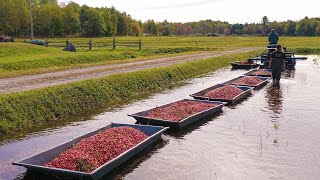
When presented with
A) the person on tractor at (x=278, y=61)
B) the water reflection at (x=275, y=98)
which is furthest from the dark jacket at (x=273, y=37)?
the water reflection at (x=275, y=98)

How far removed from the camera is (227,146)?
14.2 m

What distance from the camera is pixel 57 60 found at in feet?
119

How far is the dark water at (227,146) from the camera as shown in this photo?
38.9ft

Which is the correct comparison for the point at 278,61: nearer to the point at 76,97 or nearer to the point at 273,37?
the point at 273,37

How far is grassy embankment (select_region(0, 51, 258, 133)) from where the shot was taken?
16.5 metres

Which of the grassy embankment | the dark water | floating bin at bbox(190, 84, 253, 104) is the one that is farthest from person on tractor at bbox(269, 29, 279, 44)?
the dark water

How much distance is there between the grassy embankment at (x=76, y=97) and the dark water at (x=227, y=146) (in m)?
1.30

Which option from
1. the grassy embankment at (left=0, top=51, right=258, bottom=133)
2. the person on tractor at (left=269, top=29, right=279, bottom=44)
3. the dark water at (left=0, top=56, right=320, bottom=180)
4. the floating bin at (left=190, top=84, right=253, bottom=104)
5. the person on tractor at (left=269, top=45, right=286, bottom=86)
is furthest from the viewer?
the person on tractor at (left=269, top=29, right=279, bottom=44)

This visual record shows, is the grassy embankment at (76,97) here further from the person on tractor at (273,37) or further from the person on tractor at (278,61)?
the person on tractor at (273,37)

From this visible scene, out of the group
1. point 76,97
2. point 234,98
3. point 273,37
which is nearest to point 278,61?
point 234,98

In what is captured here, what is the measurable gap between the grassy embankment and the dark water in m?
1.30

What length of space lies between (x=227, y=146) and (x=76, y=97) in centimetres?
893

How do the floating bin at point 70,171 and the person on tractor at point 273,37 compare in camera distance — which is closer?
the floating bin at point 70,171

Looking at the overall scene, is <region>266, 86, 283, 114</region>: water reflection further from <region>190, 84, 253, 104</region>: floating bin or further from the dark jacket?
the dark jacket
